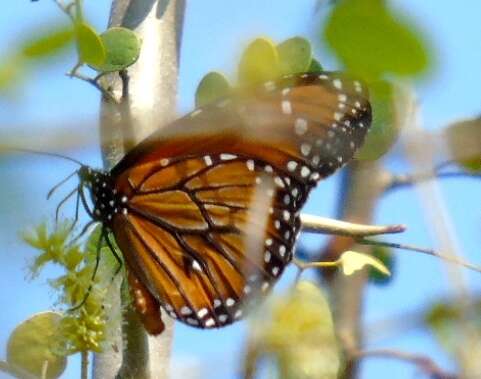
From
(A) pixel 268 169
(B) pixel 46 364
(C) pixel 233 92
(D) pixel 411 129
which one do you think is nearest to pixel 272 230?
(A) pixel 268 169

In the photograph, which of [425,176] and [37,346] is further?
[37,346]

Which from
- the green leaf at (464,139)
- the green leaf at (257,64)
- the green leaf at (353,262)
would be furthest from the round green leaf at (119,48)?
the green leaf at (464,139)

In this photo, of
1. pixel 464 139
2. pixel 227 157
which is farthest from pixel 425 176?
pixel 227 157

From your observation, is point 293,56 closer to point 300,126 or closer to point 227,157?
point 300,126

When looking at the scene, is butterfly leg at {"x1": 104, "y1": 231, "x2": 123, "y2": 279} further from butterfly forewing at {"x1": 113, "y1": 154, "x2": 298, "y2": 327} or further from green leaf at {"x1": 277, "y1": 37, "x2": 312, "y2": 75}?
green leaf at {"x1": 277, "y1": 37, "x2": 312, "y2": 75}

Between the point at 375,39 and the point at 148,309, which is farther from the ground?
the point at 375,39

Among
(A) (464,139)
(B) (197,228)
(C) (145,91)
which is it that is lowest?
(B) (197,228)

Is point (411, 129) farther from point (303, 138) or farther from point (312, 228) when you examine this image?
point (303, 138)
